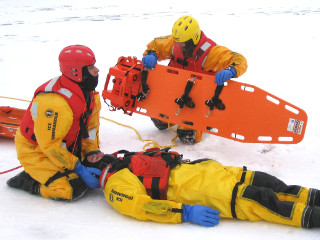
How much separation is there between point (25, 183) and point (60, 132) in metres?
0.70

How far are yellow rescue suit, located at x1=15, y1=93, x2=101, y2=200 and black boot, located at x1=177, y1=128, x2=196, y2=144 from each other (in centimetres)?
160

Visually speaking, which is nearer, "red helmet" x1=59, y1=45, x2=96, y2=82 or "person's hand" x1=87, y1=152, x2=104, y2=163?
"red helmet" x1=59, y1=45, x2=96, y2=82

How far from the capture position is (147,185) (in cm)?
304

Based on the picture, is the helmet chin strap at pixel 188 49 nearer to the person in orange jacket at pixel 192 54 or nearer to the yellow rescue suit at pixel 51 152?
the person in orange jacket at pixel 192 54

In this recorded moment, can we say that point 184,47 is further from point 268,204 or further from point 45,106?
point 268,204

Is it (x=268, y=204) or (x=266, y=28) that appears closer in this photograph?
(x=268, y=204)

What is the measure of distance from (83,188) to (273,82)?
441 cm

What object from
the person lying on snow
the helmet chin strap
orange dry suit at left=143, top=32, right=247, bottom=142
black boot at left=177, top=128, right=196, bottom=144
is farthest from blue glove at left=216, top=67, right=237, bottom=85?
the person lying on snow

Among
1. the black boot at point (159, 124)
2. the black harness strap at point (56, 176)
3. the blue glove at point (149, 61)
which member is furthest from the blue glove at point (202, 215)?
the black boot at point (159, 124)

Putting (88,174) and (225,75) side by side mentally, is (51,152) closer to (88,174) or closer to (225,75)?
(88,174)

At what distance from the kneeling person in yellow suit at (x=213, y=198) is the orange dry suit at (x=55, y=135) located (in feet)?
1.51

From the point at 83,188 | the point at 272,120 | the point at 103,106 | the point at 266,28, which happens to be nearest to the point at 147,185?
the point at 83,188

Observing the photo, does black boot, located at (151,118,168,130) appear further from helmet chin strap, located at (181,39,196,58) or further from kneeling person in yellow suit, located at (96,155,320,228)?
kneeling person in yellow suit, located at (96,155,320,228)

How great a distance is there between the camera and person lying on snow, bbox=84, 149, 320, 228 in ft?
8.93
